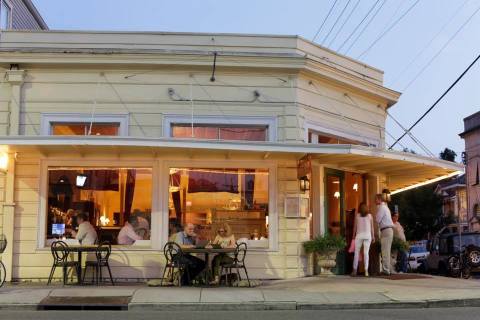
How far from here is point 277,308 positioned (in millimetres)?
9953

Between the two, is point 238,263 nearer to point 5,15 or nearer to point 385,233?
point 385,233

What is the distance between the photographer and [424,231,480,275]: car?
21109mm

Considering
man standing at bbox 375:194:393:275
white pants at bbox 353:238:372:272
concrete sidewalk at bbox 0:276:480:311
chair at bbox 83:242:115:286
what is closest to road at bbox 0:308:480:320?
concrete sidewalk at bbox 0:276:480:311

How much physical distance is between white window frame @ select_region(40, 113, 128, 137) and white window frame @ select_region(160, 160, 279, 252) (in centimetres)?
124

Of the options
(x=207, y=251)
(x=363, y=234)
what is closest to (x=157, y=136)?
(x=207, y=251)

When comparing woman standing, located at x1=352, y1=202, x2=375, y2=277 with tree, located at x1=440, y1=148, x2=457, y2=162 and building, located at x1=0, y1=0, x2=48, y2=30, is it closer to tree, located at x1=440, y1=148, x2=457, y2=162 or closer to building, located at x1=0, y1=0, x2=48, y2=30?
building, located at x1=0, y1=0, x2=48, y2=30

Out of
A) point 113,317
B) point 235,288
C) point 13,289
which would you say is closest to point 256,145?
point 235,288

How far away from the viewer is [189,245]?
508 inches

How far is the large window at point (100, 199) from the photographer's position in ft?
43.5

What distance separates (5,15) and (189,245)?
8568 mm

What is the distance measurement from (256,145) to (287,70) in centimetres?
247

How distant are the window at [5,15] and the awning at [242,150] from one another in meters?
5.25

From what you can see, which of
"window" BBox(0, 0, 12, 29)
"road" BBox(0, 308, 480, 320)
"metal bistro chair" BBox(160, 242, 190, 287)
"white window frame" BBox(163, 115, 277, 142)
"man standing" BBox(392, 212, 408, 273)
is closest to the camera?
"road" BBox(0, 308, 480, 320)

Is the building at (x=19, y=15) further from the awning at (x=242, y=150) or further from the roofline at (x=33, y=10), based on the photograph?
the awning at (x=242, y=150)
